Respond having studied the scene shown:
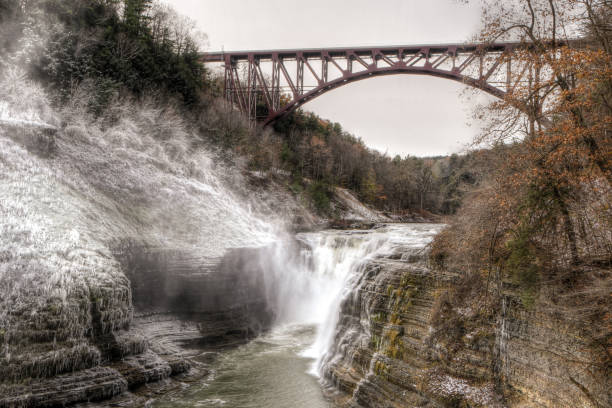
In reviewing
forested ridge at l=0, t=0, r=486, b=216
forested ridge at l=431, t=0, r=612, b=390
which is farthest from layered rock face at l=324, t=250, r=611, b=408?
forested ridge at l=0, t=0, r=486, b=216

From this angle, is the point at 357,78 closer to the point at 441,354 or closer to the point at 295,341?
the point at 295,341

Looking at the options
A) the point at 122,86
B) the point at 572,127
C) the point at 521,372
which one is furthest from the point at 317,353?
the point at 122,86

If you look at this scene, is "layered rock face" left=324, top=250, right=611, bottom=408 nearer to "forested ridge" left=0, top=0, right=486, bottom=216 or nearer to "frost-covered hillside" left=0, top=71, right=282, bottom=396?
"forested ridge" left=0, top=0, right=486, bottom=216

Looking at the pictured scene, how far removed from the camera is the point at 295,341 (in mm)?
14797

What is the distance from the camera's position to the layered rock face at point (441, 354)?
6297mm

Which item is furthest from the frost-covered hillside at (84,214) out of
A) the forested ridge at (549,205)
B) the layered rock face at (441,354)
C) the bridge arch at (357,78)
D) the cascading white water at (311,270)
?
the bridge arch at (357,78)

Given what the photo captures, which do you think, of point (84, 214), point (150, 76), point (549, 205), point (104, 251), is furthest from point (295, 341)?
point (150, 76)

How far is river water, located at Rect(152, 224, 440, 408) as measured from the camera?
33.1 ft

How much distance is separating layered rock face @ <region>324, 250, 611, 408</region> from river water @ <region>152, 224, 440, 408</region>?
3.03 feet

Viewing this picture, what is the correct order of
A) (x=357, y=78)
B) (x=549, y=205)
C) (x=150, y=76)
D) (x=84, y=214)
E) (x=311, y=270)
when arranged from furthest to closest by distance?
(x=357, y=78) → (x=150, y=76) → (x=311, y=270) → (x=84, y=214) → (x=549, y=205)

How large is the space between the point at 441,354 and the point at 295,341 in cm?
750

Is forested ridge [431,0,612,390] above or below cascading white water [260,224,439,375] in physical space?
above

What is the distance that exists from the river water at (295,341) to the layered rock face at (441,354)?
92 cm

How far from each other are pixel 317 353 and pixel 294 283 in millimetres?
6180
